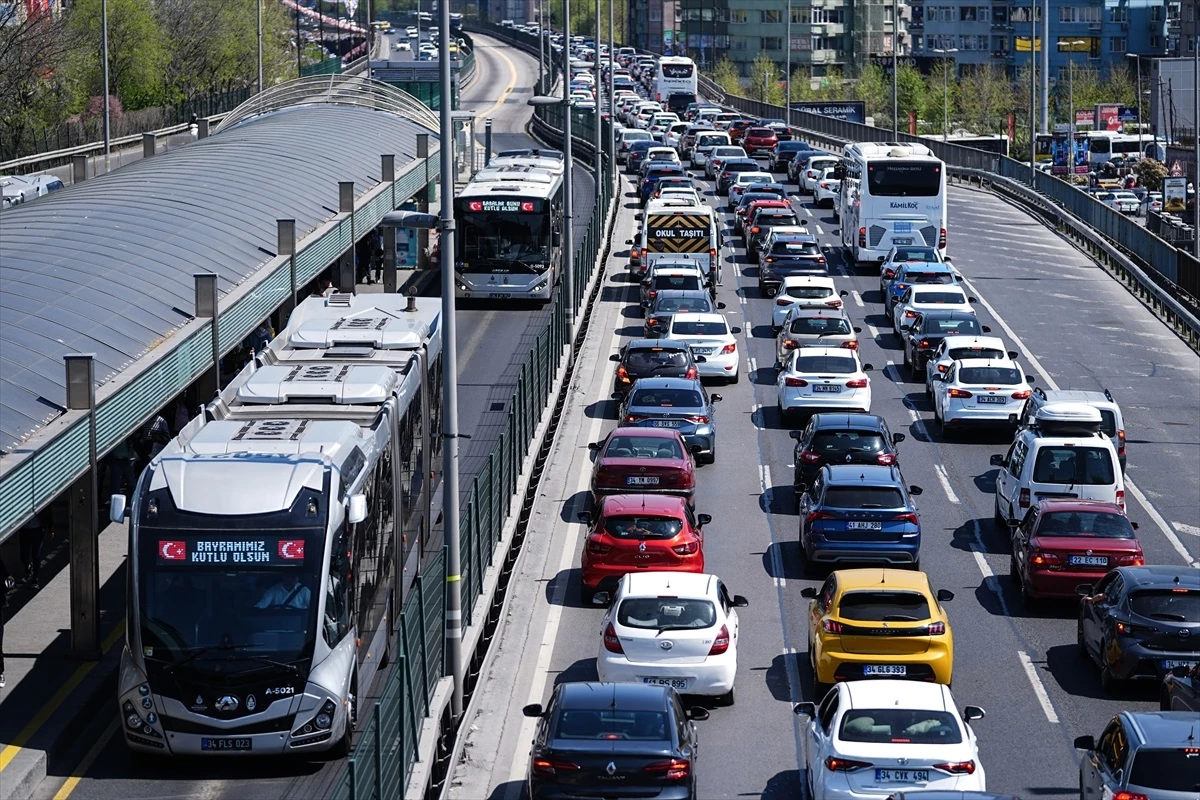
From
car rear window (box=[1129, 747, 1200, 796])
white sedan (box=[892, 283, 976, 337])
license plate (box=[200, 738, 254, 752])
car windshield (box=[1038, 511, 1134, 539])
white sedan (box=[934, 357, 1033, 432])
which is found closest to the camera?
car rear window (box=[1129, 747, 1200, 796])

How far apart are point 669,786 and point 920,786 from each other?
7.44ft

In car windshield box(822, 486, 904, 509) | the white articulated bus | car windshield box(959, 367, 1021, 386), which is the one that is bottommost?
car windshield box(822, 486, 904, 509)

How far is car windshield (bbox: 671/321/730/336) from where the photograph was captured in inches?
1614

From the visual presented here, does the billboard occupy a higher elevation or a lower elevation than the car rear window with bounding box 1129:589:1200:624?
higher

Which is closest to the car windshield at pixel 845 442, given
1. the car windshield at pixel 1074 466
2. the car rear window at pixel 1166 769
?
the car windshield at pixel 1074 466

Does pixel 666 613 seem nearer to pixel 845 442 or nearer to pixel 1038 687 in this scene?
pixel 1038 687

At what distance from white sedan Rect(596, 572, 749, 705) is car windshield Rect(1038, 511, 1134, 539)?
6076 mm

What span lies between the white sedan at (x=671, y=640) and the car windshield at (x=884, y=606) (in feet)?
4.42

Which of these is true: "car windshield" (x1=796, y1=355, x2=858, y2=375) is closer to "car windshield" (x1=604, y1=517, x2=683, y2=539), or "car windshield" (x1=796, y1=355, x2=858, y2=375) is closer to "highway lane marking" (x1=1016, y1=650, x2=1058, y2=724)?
"car windshield" (x1=604, y1=517, x2=683, y2=539)

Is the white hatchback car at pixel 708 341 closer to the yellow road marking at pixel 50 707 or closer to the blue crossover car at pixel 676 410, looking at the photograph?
the blue crossover car at pixel 676 410

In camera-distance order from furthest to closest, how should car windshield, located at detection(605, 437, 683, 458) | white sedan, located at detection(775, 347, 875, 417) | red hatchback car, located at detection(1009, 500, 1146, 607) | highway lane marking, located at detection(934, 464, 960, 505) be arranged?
white sedan, located at detection(775, 347, 875, 417) → highway lane marking, located at detection(934, 464, 960, 505) → car windshield, located at detection(605, 437, 683, 458) → red hatchback car, located at detection(1009, 500, 1146, 607)

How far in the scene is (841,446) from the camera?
3077 centimetres

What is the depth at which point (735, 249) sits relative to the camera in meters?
64.1

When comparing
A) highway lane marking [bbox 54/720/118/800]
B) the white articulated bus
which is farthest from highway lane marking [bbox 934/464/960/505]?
the white articulated bus
